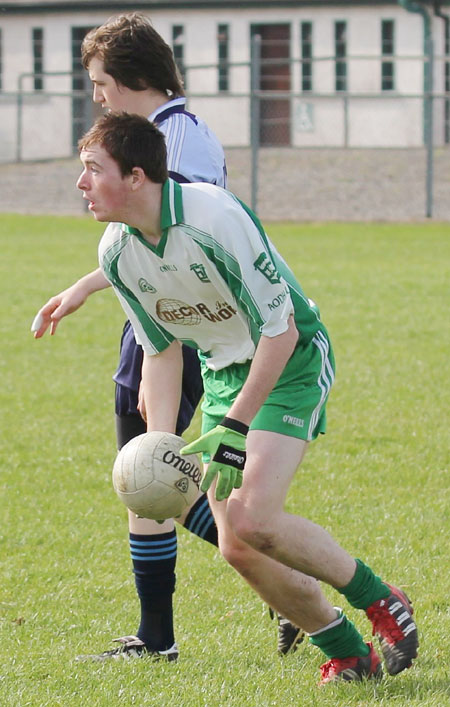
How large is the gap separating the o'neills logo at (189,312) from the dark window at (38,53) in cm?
3506

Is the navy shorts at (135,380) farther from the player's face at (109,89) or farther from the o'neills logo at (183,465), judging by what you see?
the player's face at (109,89)

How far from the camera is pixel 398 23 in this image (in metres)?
34.5

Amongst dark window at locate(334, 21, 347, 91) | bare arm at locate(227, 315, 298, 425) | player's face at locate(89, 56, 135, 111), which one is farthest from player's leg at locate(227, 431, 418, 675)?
dark window at locate(334, 21, 347, 91)

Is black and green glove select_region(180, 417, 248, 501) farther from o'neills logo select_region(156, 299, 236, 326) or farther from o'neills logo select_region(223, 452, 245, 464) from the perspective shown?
o'neills logo select_region(156, 299, 236, 326)

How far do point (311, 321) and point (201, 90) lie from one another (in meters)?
32.0

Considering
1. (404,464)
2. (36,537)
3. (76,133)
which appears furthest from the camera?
(76,133)

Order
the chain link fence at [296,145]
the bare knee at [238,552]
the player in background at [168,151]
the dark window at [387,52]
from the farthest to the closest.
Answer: the dark window at [387,52]
the chain link fence at [296,145]
the player in background at [168,151]
the bare knee at [238,552]

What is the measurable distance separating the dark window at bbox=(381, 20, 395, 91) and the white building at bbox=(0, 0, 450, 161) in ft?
0.10

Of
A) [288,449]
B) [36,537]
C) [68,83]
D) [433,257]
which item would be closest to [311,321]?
[288,449]

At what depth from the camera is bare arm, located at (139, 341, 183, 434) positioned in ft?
13.4

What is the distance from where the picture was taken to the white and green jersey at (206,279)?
11.8 ft

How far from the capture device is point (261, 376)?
358 centimetres

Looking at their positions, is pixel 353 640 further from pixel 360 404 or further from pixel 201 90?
pixel 201 90

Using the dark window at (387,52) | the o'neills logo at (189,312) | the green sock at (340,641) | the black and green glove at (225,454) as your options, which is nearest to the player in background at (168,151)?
the green sock at (340,641)
